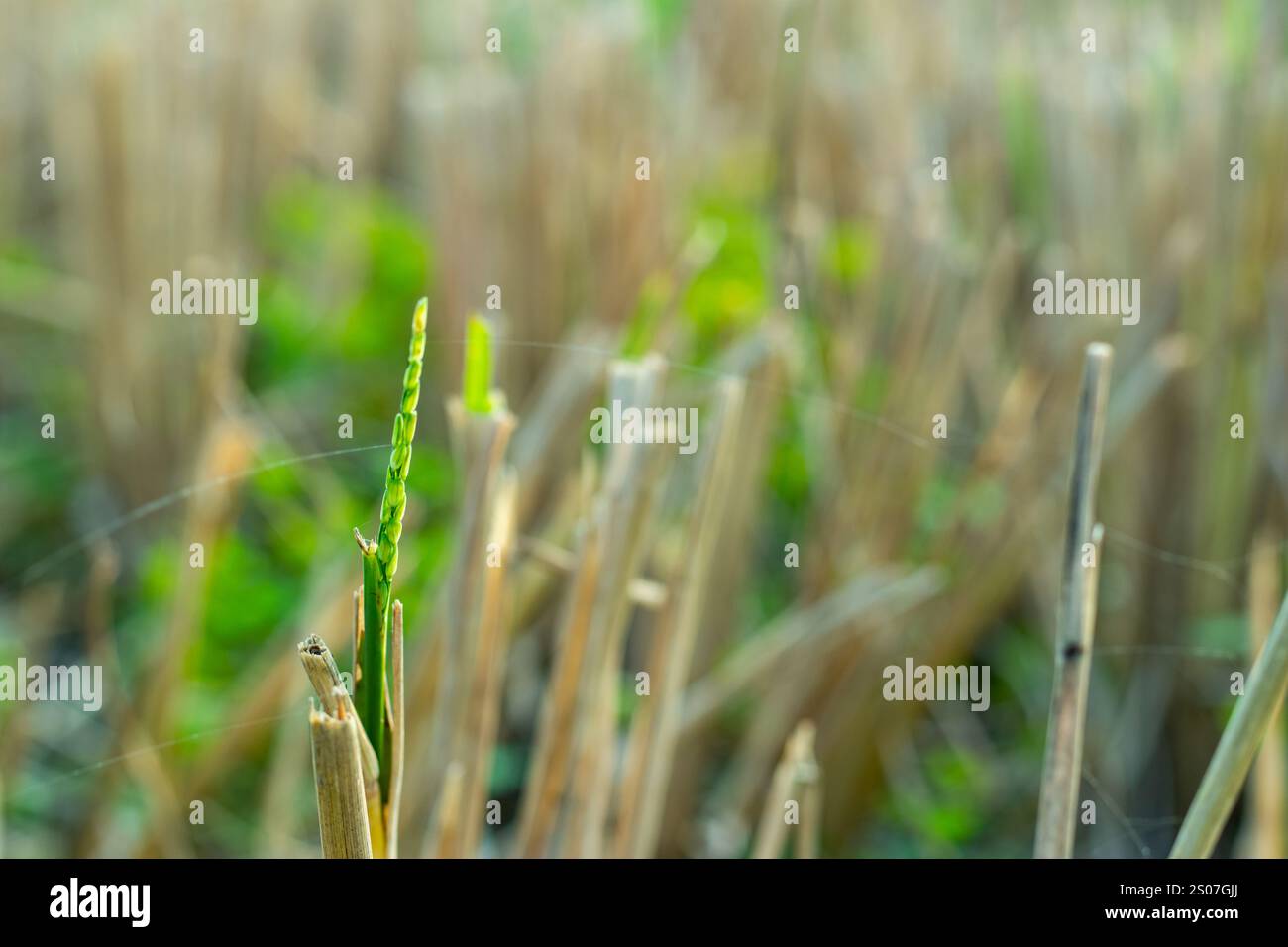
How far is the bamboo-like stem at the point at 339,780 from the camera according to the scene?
0.38 meters

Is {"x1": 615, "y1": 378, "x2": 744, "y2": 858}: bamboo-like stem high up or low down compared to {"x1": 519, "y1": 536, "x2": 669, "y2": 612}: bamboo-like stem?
down

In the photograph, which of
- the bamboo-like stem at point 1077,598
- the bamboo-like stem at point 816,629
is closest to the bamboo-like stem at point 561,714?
the bamboo-like stem at point 1077,598

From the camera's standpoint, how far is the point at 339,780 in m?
0.38

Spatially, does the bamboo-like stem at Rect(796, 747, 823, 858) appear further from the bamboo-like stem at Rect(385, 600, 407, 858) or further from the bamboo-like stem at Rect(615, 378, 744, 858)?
the bamboo-like stem at Rect(385, 600, 407, 858)

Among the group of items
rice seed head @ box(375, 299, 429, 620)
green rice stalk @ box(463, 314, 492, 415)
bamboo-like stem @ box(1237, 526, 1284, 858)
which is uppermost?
green rice stalk @ box(463, 314, 492, 415)

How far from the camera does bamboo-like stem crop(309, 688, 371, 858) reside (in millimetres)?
375

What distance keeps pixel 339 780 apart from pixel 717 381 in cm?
63

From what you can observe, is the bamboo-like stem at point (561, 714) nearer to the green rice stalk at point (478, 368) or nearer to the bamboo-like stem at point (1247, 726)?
the green rice stalk at point (478, 368)

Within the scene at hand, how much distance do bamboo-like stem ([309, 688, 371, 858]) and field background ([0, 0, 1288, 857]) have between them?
0.34m

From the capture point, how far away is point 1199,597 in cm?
141

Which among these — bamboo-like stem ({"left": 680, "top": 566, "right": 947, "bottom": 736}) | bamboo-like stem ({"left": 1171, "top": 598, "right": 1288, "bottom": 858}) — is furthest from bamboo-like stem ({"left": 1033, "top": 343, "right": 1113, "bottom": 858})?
bamboo-like stem ({"left": 680, "top": 566, "right": 947, "bottom": 736})

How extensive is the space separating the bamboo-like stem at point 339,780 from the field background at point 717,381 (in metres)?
0.34
